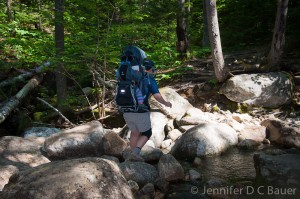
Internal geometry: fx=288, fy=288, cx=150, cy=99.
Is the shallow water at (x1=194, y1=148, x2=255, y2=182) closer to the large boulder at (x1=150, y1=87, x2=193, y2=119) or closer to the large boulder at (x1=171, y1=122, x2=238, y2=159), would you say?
the large boulder at (x1=171, y1=122, x2=238, y2=159)

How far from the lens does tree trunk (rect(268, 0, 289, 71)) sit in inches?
381

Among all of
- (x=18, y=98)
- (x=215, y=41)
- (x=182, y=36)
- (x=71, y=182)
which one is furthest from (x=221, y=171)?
(x=182, y=36)

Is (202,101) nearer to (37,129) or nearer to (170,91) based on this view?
(170,91)

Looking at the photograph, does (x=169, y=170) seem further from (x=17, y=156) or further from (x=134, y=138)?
(x=17, y=156)

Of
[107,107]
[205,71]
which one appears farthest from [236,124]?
[107,107]

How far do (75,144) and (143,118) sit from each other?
2.18 m

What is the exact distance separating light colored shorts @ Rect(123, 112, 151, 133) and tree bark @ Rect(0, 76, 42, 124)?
522cm

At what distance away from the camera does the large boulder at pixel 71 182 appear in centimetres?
296

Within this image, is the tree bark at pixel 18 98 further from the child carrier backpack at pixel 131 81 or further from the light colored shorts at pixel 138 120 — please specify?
the child carrier backpack at pixel 131 81

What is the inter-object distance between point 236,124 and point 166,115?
7.09ft

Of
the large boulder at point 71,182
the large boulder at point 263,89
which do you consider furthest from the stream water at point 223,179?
the large boulder at point 263,89

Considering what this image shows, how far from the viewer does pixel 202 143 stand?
271 inches

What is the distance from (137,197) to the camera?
4734 millimetres

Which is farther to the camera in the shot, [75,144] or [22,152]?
[75,144]
